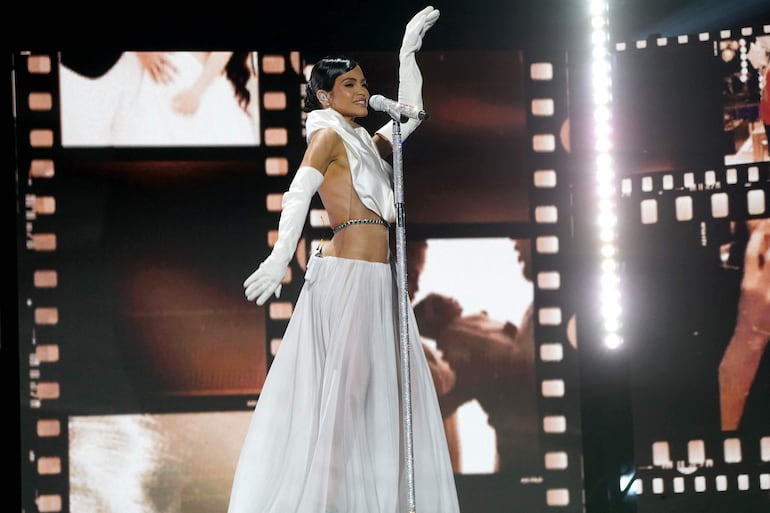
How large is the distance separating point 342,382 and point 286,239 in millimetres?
465

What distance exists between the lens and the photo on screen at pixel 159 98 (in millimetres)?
4270

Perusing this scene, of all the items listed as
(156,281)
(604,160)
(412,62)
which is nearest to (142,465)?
(156,281)

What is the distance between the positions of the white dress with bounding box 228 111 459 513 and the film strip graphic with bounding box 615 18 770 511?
4.51ft

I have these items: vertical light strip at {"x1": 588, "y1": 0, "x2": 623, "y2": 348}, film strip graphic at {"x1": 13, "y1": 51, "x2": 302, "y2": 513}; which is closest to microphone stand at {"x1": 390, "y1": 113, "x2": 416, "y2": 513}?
vertical light strip at {"x1": 588, "y1": 0, "x2": 623, "y2": 348}

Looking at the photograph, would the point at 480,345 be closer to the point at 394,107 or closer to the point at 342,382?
the point at 342,382

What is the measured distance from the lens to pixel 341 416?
10.8 ft

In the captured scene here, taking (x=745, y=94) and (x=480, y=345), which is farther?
(x=745, y=94)

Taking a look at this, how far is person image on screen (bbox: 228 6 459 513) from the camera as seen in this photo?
3273mm

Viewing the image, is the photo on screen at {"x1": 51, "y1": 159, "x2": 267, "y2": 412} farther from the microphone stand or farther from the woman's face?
the microphone stand

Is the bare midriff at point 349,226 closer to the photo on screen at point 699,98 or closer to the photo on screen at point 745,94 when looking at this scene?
the photo on screen at point 699,98

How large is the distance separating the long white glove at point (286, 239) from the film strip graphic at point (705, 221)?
161cm

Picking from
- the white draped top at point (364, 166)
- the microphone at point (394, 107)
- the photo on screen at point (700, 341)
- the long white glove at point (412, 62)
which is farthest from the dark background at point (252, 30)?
the microphone at point (394, 107)

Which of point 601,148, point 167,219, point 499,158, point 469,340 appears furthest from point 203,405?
point 601,148

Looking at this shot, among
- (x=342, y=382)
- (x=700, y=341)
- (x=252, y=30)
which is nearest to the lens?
(x=342, y=382)
